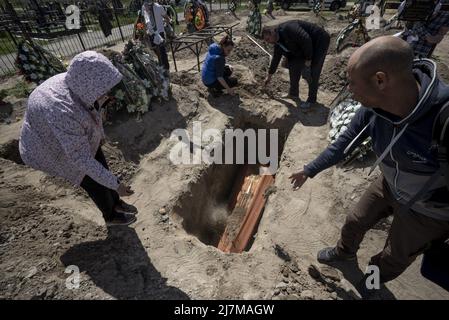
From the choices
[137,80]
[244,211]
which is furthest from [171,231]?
[137,80]

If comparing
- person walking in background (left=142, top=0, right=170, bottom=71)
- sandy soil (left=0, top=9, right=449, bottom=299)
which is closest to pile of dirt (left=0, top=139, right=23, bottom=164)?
sandy soil (left=0, top=9, right=449, bottom=299)

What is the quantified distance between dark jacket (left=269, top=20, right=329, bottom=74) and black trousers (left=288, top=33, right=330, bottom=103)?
0.08 metres

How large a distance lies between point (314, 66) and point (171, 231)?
431 cm

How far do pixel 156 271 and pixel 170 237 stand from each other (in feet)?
1.64

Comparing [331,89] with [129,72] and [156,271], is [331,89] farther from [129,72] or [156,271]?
[156,271]

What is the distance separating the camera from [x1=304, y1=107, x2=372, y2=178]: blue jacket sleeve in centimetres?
210

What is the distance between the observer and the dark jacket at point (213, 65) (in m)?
5.66

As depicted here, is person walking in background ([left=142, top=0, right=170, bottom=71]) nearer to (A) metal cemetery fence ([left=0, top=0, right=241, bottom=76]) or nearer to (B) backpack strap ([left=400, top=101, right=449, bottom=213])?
(A) metal cemetery fence ([left=0, top=0, right=241, bottom=76])

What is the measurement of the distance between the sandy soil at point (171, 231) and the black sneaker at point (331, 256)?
102 mm

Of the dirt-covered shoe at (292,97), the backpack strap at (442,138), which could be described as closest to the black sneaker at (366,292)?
the backpack strap at (442,138)

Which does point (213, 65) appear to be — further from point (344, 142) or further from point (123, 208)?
point (344, 142)

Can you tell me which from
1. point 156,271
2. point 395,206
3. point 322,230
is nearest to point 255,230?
point 322,230

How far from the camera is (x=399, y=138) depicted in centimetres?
172

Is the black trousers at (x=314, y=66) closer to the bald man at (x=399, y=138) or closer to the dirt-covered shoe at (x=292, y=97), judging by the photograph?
the dirt-covered shoe at (x=292, y=97)
